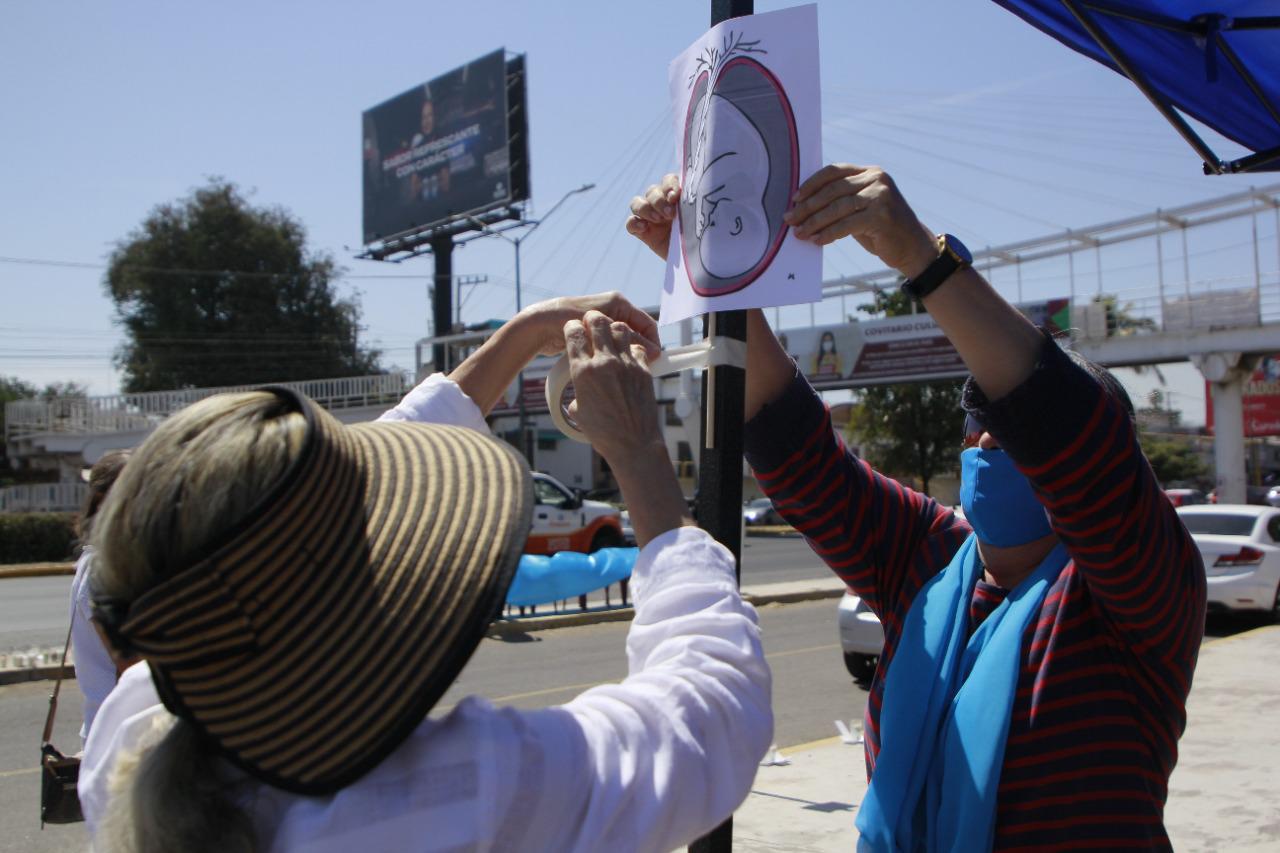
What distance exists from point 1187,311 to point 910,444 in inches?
357

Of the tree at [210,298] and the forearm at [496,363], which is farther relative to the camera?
the tree at [210,298]

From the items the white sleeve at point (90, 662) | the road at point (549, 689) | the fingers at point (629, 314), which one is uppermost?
the fingers at point (629, 314)

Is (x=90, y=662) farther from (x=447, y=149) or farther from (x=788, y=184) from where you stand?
(x=447, y=149)

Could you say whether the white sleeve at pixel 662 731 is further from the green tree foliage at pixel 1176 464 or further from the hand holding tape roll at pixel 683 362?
the green tree foliage at pixel 1176 464

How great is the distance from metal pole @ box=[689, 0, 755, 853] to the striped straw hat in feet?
2.91

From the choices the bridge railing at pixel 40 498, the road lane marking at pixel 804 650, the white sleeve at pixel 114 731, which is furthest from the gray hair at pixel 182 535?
the bridge railing at pixel 40 498

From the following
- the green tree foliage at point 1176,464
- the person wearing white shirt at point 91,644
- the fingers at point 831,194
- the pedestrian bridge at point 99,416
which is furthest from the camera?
the green tree foliage at point 1176,464

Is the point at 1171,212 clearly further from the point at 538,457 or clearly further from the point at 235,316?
the point at 235,316

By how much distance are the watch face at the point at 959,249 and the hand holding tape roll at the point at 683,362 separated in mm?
434

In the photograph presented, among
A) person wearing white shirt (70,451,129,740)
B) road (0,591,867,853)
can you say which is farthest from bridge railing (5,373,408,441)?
person wearing white shirt (70,451,129,740)

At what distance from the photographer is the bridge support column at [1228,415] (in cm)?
2750

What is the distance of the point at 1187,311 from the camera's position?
28812 mm

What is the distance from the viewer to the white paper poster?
1808 millimetres

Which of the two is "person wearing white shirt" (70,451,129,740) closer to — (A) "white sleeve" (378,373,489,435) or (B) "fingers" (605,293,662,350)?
(A) "white sleeve" (378,373,489,435)
